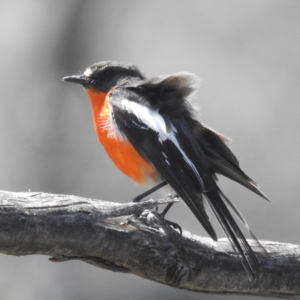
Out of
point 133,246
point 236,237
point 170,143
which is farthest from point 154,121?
point 133,246

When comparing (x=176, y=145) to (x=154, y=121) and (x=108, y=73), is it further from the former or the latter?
(x=108, y=73)

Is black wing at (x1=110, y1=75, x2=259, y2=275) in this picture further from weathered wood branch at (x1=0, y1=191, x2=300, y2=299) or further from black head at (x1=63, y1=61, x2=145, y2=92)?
black head at (x1=63, y1=61, x2=145, y2=92)

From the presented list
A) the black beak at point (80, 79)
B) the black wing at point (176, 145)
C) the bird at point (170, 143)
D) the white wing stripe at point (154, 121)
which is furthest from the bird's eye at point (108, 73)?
the white wing stripe at point (154, 121)

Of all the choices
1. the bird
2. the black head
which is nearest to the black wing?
the bird

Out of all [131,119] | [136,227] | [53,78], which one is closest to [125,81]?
[131,119]

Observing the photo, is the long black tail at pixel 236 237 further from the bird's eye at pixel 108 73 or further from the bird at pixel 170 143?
the bird's eye at pixel 108 73

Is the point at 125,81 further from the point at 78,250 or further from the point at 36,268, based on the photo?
the point at 36,268

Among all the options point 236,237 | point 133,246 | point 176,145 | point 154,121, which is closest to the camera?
point 133,246
